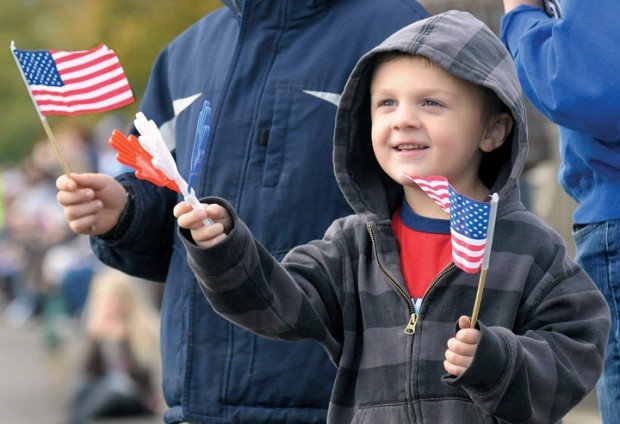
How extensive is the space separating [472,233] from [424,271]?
0.35m

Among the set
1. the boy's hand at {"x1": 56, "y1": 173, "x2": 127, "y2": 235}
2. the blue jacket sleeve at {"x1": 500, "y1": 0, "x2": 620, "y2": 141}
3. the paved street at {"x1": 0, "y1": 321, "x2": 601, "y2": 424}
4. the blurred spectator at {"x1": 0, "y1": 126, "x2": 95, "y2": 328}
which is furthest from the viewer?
the blurred spectator at {"x1": 0, "y1": 126, "x2": 95, "y2": 328}

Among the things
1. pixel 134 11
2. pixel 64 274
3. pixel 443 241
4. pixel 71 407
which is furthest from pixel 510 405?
pixel 134 11

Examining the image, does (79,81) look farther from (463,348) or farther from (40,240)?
(40,240)

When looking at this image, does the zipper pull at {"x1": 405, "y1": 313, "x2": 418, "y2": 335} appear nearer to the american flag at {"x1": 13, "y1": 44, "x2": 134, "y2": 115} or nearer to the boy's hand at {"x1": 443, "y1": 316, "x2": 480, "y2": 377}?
the boy's hand at {"x1": 443, "y1": 316, "x2": 480, "y2": 377}

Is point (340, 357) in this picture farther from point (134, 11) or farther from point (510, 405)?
point (134, 11)

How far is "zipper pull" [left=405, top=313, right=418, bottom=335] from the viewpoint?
10.3 feet

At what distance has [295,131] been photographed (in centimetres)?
375

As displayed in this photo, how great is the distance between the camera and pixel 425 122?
126 inches

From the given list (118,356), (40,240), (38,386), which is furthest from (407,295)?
(40,240)

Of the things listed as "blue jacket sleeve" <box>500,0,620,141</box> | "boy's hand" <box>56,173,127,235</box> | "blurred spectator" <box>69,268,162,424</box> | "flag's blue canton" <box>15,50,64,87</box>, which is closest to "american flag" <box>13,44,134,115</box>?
"flag's blue canton" <box>15,50,64,87</box>

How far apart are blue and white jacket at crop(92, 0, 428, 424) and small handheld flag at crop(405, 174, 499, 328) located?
83 centimetres

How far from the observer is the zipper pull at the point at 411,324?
314 centimetres

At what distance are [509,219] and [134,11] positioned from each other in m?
19.6

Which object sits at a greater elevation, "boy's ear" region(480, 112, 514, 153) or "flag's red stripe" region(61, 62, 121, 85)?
"flag's red stripe" region(61, 62, 121, 85)
